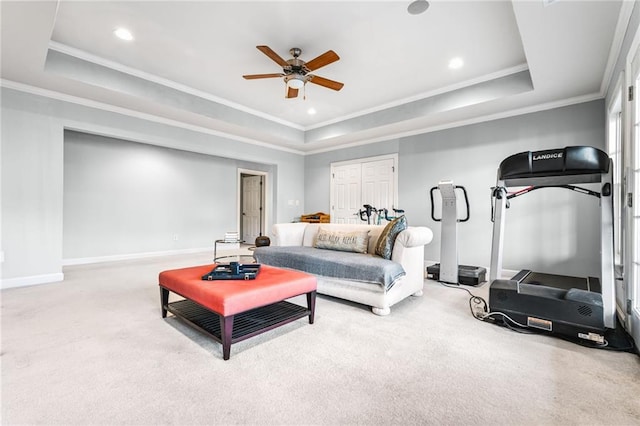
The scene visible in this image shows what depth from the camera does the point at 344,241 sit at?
361 centimetres

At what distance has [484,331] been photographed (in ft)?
7.80

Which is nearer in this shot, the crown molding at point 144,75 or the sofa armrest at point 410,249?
the sofa armrest at point 410,249

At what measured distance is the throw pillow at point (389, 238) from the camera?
3.07 metres

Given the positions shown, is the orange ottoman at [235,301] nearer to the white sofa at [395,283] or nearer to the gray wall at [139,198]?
the white sofa at [395,283]

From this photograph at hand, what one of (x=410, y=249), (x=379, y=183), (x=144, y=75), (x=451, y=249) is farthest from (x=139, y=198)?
(x=451, y=249)

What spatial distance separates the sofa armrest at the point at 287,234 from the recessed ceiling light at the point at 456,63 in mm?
2861

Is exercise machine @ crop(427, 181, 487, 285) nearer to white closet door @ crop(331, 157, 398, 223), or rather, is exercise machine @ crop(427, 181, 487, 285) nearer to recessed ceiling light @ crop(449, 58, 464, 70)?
recessed ceiling light @ crop(449, 58, 464, 70)

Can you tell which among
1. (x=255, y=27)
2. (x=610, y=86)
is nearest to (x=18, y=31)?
Answer: (x=255, y=27)

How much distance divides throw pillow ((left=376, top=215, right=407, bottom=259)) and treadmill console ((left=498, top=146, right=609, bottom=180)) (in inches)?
42.0

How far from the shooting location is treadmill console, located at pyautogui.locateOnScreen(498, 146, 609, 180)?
7.57 feet

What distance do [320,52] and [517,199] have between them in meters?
3.37

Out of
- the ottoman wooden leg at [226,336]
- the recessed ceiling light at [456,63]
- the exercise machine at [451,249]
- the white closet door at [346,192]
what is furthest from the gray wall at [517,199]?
the ottoman wooden leg at [226,336]

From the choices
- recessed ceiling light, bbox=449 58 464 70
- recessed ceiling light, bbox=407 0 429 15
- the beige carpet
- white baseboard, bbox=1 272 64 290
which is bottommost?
the beige carpet

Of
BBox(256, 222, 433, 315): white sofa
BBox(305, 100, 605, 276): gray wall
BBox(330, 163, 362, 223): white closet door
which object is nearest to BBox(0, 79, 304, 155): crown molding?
BBox(330, 163, 362, 223): white closet door
